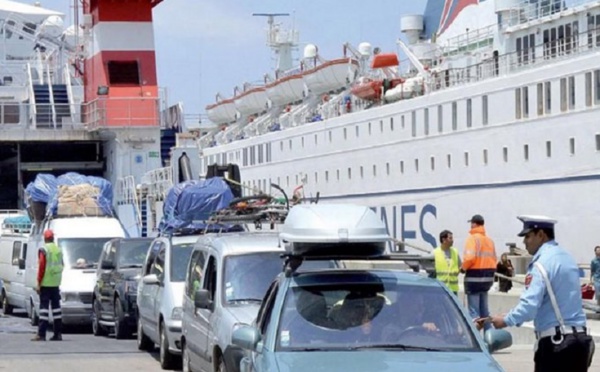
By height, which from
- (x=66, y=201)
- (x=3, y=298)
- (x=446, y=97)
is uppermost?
(x=446, y=97)

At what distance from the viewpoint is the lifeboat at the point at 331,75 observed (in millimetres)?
53062

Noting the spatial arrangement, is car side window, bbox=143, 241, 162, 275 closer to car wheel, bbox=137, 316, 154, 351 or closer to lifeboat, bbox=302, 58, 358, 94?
car wheel, bbox=137, 316, 154, 351

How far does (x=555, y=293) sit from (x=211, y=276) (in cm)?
463

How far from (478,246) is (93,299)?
8180mm

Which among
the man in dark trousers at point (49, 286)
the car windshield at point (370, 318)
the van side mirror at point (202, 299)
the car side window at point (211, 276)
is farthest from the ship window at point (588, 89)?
the car windshield at point (370, 318)

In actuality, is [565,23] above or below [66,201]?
above

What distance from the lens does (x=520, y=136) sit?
35406 millimetres

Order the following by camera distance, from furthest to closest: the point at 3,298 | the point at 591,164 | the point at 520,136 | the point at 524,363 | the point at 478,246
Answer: the point at 520,136 → the point at 591,164 → the point at 3,298 → the point at 478,246 → the point at 524,363

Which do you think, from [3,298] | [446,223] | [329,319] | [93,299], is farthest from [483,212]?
[329,319]

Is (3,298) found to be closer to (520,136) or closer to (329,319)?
(520,136)

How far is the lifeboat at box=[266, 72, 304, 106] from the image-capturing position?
5681 centimetres

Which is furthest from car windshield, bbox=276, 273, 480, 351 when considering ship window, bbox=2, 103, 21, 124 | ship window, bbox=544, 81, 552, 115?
ship window, bbox=2, 103, 21, 124

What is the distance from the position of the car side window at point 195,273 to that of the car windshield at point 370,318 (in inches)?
164

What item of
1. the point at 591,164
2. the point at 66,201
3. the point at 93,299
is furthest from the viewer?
the point at 591,164
